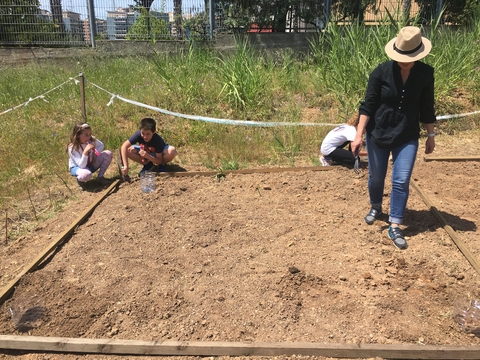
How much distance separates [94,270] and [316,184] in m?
2.83

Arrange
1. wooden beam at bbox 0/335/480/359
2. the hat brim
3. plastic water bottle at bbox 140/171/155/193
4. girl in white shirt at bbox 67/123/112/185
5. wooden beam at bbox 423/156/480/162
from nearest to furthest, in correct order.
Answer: wooden beam at bbox 0/335/480/359, the hat brim, plastic water bottle at bbox 140/171/155/193, girl in white shirt at bbox 67/123/112/185, wooden beam at bbox 423/156/480/162

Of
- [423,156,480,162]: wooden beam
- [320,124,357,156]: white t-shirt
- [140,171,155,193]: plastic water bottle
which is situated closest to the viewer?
[140,171,155,193]: plastic water bottle

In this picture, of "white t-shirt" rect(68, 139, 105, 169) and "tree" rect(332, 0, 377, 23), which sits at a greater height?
"tree" rect(332, 0, 377, 23)

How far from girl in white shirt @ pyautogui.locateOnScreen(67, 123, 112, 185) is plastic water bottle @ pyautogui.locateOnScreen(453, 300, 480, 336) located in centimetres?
433

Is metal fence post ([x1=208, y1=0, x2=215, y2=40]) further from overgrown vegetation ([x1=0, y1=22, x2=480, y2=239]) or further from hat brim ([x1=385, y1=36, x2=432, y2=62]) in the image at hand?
hat brim ([x1=385, y1=36, x2=432, y2=62])

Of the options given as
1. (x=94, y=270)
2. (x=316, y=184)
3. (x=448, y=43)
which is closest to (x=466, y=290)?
(x=316, y=184)

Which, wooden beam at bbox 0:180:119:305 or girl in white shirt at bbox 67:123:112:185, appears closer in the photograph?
wooden beam at bbox 0:180:119:305

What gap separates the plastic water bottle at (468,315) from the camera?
2781 mm

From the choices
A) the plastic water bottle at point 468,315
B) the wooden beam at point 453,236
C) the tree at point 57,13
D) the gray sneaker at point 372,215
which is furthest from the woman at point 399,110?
the tree at point 57,13

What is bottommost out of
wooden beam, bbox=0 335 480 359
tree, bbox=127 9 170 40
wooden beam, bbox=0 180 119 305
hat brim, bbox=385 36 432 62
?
wooden beam, bbox=0 335 480 359

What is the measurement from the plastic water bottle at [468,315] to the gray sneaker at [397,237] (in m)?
0.77

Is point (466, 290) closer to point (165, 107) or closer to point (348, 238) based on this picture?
point (348, 238)

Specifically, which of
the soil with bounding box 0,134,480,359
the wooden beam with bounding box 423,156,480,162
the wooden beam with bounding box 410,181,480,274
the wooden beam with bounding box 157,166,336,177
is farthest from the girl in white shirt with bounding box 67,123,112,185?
the wooden beam with bounding box 423,156,480,162

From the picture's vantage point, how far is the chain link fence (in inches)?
444
